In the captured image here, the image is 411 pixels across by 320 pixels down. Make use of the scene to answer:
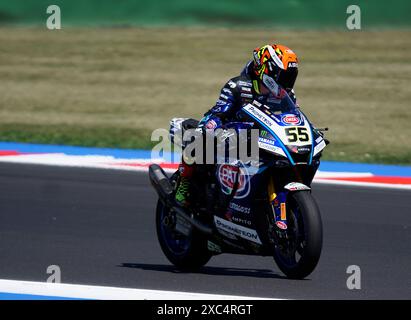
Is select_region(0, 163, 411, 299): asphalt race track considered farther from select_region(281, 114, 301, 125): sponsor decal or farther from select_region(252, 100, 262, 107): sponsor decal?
select_region(252, 100, 262, 107): sponsor decal

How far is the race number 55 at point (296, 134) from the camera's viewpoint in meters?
7.24

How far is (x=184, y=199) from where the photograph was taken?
26.4 ft

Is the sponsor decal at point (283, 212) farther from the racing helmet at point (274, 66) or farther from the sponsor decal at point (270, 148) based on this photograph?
the racing helmet at point (274, 66)

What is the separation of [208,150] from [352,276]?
1370mm

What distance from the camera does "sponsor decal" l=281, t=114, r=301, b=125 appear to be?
7355 mm

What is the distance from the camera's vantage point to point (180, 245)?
8227 mm

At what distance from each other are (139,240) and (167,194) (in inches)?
49.3

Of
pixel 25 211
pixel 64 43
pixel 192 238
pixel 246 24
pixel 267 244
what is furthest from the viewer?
pixel 64 43

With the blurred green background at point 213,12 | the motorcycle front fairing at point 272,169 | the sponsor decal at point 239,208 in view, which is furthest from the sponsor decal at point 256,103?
the blurred green background at point 213,12

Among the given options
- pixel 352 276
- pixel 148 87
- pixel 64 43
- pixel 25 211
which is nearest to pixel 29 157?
pixel 25 211

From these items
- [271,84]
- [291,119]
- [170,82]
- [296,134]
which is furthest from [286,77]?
[170,82]

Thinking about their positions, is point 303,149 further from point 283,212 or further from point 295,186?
point 283,212

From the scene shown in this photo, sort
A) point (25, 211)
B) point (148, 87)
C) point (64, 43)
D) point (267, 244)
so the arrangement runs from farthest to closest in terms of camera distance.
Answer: point (64, 43) < point (148, 87) < point (25, 211) < point (267, 244)
